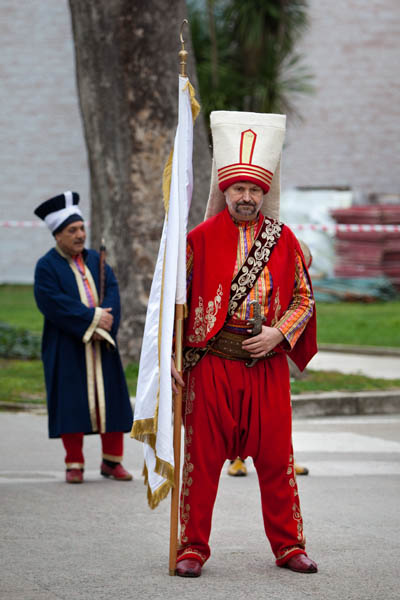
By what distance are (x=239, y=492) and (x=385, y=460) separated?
1.50 metres

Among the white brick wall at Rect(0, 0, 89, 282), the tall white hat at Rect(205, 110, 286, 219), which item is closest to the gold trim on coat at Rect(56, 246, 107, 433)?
the tall white hat at Rect(205, 110, 286, 219)

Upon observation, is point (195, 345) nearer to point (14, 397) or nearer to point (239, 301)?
point (239, 301)

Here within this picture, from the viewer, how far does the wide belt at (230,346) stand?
5273 mm

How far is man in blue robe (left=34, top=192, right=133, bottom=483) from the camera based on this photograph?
752cm

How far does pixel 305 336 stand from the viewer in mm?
5520

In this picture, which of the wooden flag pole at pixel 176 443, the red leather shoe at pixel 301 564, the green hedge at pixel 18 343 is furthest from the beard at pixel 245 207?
the green hedge at pixel 18 343

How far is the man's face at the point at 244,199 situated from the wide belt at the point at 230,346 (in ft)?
1.74

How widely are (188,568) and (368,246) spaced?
1922cm

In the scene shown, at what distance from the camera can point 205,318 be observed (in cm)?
530

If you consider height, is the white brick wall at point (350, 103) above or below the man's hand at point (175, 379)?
above

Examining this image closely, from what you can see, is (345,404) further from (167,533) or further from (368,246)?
(368,246)

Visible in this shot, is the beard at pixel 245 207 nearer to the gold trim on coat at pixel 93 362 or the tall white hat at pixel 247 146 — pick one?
the tall white hat at pixel 247 146

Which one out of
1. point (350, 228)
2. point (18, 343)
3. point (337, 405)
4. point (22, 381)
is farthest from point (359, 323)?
point (337, 405)

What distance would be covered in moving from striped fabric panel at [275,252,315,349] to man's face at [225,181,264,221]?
319 mm
